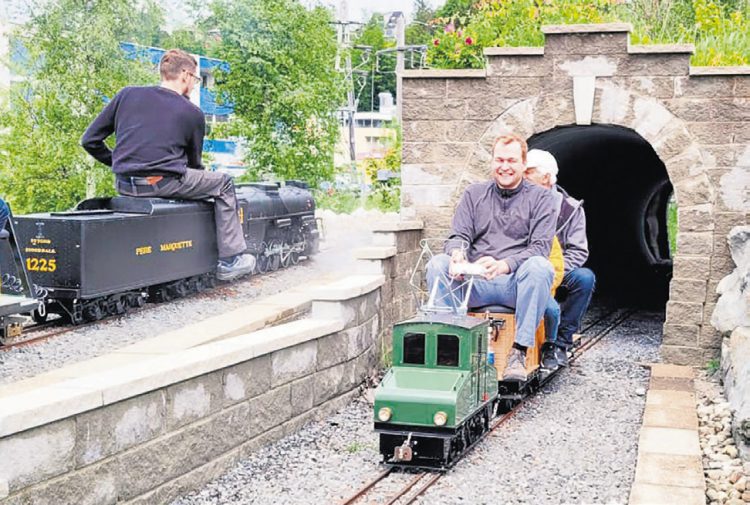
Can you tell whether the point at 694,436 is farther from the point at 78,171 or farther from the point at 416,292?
the point at 78,171

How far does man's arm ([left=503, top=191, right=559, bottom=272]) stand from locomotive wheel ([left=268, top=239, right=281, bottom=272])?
9.13 meters

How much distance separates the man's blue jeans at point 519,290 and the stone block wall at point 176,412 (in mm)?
883

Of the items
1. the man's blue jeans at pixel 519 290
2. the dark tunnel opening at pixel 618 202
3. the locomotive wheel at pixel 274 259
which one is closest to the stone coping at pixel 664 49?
the dark tunnel opening at pixel 618 202

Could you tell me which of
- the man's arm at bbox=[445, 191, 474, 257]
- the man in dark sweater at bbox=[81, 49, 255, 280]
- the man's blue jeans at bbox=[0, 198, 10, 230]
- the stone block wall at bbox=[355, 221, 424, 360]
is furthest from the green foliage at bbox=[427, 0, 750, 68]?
the man's blue jeans at bbox=[0, 198, 10, 230]

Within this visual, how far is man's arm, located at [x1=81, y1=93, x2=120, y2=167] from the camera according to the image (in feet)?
30.1

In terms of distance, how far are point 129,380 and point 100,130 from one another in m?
4.51

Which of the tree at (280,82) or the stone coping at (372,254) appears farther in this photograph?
the tree at (280,82)

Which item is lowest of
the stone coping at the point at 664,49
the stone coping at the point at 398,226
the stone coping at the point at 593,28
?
the stone coping at the point at 398,226

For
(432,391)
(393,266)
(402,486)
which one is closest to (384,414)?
(432,391)

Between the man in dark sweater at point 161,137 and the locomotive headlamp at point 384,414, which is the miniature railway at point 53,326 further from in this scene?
the locomotive headlamp at point 384,414

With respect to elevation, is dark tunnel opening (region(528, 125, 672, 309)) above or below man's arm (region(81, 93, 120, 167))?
below

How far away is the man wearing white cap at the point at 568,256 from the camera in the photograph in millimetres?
8547

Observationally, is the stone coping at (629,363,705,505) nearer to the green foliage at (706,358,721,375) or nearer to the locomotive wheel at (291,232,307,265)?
the green foliage at (706,358,721,375)

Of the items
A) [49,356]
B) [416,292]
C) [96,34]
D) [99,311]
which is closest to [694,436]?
[416,292]
